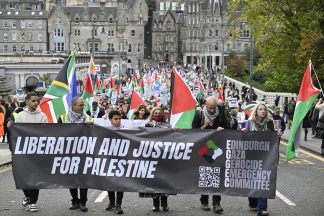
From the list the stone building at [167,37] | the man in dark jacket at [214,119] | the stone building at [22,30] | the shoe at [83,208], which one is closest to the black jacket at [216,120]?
the man in dark jacket at [214,119]

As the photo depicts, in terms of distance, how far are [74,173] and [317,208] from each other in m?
4.21

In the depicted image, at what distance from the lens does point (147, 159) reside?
40.1 feet

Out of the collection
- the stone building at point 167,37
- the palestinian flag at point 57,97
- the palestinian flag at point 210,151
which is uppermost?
→ the palestinian flag at point 57,97

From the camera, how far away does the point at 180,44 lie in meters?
172

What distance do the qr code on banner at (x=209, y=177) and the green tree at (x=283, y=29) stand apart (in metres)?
25.2

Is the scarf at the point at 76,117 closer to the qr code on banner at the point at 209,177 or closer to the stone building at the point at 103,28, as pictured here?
the qr code on banner at the point at 209,177

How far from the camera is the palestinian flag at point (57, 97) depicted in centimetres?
1587

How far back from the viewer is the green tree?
37750 mm

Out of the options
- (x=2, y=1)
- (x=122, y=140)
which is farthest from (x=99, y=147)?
(x=2, y=1)

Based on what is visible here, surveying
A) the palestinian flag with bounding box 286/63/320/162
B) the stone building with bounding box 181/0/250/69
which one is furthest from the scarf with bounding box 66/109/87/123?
the stone building with bounding box 181/0/250/69

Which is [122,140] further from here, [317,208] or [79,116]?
[317,208]

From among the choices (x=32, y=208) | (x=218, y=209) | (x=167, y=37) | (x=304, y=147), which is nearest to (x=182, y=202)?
(x=218, y=209)

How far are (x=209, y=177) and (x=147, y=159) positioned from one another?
102 centimetres

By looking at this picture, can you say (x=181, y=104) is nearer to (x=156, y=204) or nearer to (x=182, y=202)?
(x=182, y=202)
